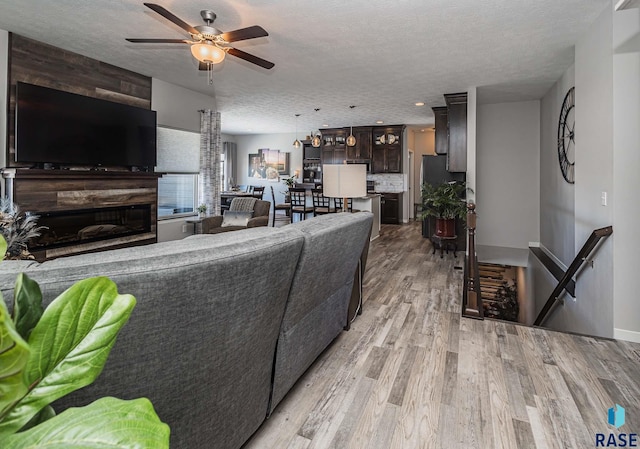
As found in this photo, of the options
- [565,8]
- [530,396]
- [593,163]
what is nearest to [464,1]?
[565,8]

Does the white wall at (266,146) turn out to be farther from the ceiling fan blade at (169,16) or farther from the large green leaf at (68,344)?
the large green leaf at (68,344)

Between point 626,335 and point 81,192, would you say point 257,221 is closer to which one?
point 81,192

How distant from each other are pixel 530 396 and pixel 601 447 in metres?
0.37

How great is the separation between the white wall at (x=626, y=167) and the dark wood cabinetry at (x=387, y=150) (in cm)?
645

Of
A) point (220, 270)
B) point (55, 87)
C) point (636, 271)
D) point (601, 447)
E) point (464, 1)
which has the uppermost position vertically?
point (464, 1)

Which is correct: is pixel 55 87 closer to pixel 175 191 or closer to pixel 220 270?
pixel 175 191

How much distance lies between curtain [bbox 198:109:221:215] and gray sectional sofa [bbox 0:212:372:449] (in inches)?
197

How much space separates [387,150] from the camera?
936 centimetres

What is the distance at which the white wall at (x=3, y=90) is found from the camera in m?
3.74

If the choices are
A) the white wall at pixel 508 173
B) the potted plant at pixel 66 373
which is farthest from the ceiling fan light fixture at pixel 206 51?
the white wall at pixel 508 173

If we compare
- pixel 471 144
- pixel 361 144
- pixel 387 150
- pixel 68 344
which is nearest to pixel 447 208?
pixel 471 144

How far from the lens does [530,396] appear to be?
1936mm

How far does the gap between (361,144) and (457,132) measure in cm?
394

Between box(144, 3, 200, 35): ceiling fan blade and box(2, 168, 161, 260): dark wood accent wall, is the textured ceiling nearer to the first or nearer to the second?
box(144, 3, 200, 35): ceiling fan blade
